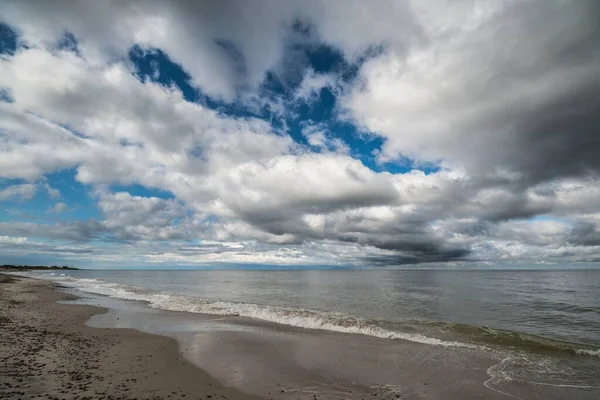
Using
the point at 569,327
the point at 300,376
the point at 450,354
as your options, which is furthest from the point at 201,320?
the point at 569,327

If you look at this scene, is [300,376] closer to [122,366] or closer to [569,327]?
[122,366]

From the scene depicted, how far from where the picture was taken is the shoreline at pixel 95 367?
990 cm

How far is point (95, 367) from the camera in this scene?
12414mm

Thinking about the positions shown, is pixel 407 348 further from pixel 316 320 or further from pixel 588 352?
pixel 588 352

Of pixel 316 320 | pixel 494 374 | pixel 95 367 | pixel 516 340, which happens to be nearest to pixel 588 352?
pixel 516 340

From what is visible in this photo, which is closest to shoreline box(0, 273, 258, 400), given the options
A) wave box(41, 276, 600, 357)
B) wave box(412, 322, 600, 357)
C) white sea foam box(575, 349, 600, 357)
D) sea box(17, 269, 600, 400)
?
sea box(17, 269, 600, 400)

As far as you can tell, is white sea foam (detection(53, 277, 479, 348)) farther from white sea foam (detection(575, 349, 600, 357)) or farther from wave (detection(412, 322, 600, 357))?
white sea foam (detection(575, 349, 600, 357))

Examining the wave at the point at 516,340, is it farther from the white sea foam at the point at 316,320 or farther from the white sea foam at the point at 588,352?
the white sea foam at the point at 316,320

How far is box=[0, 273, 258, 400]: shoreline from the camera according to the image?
9898mm

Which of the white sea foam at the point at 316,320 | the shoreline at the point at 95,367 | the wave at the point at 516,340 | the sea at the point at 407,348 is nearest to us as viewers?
the shoreline at the point at 95,367

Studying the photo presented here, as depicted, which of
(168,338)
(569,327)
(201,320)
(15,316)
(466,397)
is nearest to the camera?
(466,397)

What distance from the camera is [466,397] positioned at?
11.2 meters

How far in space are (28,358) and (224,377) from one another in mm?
7950

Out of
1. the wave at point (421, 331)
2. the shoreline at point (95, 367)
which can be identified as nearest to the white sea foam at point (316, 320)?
the wave at point (421, 331)
